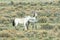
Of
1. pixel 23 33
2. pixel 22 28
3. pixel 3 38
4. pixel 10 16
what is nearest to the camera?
pixel 3 38

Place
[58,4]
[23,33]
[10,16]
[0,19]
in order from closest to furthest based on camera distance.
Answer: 1. [23,33]
2. [0,19]
3. [10,16]
4. [58,4]

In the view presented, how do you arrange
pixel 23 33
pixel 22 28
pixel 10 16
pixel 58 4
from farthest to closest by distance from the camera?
pixel 58 4 → pixel 10 16 → pixel 22 28 → pixel 23 33

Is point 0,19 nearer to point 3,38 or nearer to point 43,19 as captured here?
point 43,19

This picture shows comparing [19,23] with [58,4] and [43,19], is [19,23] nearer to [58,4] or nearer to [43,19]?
[43,19]

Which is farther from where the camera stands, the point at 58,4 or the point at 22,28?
the point at 58,4

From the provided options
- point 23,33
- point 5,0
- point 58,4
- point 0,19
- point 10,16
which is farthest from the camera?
point 5,0

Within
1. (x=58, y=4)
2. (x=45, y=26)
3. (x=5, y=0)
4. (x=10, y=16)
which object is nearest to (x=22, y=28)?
(x=45, y=26)

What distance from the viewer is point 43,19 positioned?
20.7 metres

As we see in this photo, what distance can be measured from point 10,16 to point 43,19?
3.32m

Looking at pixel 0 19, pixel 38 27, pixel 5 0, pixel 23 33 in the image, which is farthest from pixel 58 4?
pixel 23 33

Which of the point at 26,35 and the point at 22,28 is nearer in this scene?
the point at 26,35

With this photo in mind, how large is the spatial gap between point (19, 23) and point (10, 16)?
17.5ft

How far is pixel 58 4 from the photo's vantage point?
107 ft

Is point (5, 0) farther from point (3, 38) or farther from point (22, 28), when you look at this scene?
point (3, 38)
